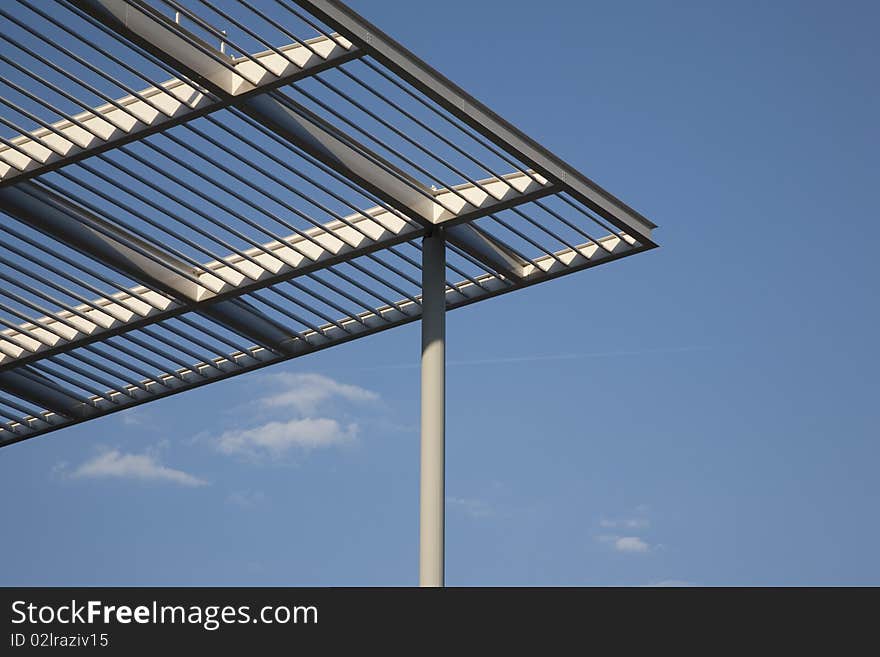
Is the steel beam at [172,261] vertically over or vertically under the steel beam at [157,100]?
under

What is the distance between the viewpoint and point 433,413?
76.6ft

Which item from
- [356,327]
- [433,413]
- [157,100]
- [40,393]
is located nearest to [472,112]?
[157,100]

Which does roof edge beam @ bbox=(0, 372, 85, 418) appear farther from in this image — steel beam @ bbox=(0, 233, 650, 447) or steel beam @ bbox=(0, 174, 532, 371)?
steel beam @ bbox=(0, 174, 532, 371)

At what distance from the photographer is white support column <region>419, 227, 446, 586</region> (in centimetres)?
2242

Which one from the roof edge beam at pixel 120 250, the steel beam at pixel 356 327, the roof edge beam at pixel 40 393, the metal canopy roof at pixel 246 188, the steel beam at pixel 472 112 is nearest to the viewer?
the steel beam at pixel 472 112

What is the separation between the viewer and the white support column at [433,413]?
22422mm

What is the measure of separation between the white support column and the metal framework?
3 cm

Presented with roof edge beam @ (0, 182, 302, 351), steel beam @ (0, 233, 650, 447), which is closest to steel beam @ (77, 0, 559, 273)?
steel beam @ (0, 233, 650, 447)

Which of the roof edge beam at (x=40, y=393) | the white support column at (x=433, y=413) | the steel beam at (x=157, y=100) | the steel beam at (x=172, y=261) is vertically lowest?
the white support column at (x=433, y=413)

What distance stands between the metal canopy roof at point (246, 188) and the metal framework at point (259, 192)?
38 mm

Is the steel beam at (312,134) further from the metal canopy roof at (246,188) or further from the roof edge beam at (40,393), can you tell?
the roof edge beam at (40,393)

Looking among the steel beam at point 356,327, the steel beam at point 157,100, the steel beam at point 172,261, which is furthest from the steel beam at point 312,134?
the steel beam at point 356,327

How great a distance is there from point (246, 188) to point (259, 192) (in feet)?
2.50
